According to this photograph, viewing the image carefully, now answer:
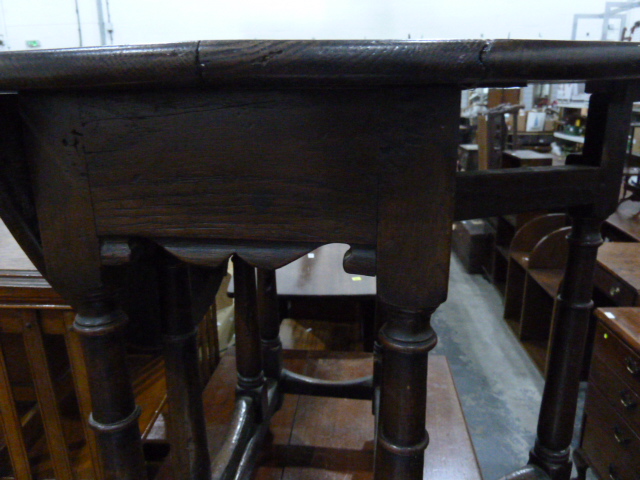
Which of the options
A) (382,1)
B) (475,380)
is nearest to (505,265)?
(475,380)

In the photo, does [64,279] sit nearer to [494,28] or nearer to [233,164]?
[233,164]

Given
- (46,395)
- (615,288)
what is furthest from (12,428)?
(615,288)

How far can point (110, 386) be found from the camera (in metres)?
0.63

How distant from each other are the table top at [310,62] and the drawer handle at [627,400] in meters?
1.18

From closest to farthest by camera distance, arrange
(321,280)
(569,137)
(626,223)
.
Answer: (321,280) → (626,223) → (569,137)

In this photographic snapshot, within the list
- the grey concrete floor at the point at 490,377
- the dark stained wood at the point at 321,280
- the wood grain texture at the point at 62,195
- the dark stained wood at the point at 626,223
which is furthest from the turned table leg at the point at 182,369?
the dark stained wood at the point at 626,223

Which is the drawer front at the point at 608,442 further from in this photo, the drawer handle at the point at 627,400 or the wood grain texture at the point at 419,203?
the wood grain texture at the point at 419,203

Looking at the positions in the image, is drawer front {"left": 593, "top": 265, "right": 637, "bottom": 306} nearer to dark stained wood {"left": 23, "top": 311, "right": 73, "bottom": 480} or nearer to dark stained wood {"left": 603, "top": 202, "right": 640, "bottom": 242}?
dark stained wood {"left": 603, "top": 202, "right": 640, "bottom": 242}

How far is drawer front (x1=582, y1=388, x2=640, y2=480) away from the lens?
4.41 feet

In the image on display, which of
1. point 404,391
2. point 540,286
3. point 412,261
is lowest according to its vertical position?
point 540,286

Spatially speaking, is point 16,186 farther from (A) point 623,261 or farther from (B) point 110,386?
(A) point 623,261

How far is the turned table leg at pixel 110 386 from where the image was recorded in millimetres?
605

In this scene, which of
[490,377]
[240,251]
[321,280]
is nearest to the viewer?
[240,251]

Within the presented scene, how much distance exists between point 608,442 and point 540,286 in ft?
3.67
